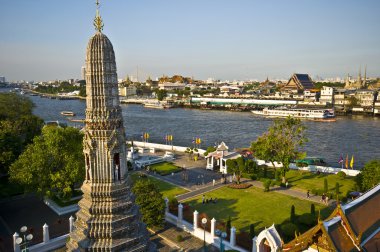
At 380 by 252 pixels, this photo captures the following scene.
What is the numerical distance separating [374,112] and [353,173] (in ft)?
281

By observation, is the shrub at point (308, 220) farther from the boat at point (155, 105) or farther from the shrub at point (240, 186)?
the boat at point (155, 105)

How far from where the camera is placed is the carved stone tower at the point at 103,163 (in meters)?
14.9

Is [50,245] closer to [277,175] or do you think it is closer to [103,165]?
[103,165]

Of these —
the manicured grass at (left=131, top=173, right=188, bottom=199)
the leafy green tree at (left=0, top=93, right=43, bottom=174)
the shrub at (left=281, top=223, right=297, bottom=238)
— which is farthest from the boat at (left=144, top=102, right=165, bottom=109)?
the shrub at (left=281, top=223, right=297, bottom=238)

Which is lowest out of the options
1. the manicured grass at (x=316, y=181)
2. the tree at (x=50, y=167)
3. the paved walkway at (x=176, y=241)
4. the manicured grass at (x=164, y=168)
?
the paved walkway at (x=176, y=241)

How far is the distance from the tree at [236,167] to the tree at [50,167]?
17.2 meters

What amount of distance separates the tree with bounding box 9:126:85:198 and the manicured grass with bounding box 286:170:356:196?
23.8m

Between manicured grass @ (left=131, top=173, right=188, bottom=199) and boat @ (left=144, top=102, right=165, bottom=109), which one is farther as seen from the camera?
boat @ (left=144, top=102, right=165, bottom=109)

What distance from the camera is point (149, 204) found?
2497 centimetres

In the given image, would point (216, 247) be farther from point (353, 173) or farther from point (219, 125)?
point (219, 125)

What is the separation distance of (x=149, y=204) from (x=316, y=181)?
72.3ft

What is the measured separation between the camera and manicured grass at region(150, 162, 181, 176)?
41.4 meters

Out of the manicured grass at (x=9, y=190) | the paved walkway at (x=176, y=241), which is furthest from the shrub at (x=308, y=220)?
the manicured grass at (x=9, y=190)

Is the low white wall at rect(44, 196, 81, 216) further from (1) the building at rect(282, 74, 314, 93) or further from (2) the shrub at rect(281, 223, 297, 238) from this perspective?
(1) the building at rect(282, 74, 314, 93)
